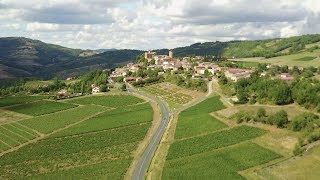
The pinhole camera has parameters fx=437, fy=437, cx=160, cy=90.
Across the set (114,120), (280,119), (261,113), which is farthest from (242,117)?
(114,120)

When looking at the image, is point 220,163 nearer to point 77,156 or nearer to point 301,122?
point 301,122

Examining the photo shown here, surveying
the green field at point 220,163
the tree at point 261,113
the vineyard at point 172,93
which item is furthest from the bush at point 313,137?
the vineyard at point 172,93

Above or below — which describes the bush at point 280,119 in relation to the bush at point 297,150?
above

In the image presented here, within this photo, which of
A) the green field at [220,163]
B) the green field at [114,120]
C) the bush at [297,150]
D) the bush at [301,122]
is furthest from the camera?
the green field at [114,120]

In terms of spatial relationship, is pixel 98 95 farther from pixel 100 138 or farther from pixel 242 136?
pixel 242 136

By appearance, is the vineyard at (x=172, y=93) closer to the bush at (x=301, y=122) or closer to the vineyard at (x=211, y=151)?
the vineyard at (x=211, y=151)

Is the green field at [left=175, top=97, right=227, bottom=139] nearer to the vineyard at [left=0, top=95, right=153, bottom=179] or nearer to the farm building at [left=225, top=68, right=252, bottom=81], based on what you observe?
the vineyard at [left=0, top=95, right=153, bottom=179]

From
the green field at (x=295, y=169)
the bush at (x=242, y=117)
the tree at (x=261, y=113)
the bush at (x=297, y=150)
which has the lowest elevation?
the green field at (x=295, y=169)
